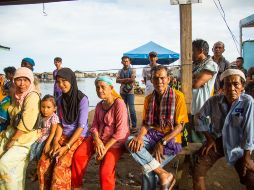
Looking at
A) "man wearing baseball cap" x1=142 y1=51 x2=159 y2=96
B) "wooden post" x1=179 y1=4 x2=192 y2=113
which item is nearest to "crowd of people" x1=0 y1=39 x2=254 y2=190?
"wooden post" x1=179 y1=4 x2=192 y2=113

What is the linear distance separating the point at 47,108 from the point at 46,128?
0.88 feet

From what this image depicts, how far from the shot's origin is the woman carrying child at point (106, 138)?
2.81 meters

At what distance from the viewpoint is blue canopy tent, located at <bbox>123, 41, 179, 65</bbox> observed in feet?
42.0

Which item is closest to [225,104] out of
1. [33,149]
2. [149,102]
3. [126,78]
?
[149,102]

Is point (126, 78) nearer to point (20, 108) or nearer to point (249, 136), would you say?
point (20, 108)

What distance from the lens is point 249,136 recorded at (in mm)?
2582

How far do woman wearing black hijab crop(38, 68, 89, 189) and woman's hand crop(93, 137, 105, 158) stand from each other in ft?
0.89

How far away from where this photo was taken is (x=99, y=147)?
284cm

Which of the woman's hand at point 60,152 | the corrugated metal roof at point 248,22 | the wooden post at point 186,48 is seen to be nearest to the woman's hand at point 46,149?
the woman's hand at point 60,152

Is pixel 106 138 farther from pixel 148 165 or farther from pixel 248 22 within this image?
pixel 248 22

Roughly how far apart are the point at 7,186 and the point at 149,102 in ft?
6.06

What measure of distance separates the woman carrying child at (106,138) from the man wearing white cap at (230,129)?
2.92 ft

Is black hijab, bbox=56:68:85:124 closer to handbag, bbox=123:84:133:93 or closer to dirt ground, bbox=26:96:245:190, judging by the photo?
dirt ground, bbox=26:96:245:190

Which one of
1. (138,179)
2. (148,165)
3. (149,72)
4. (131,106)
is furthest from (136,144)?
(131,106)
